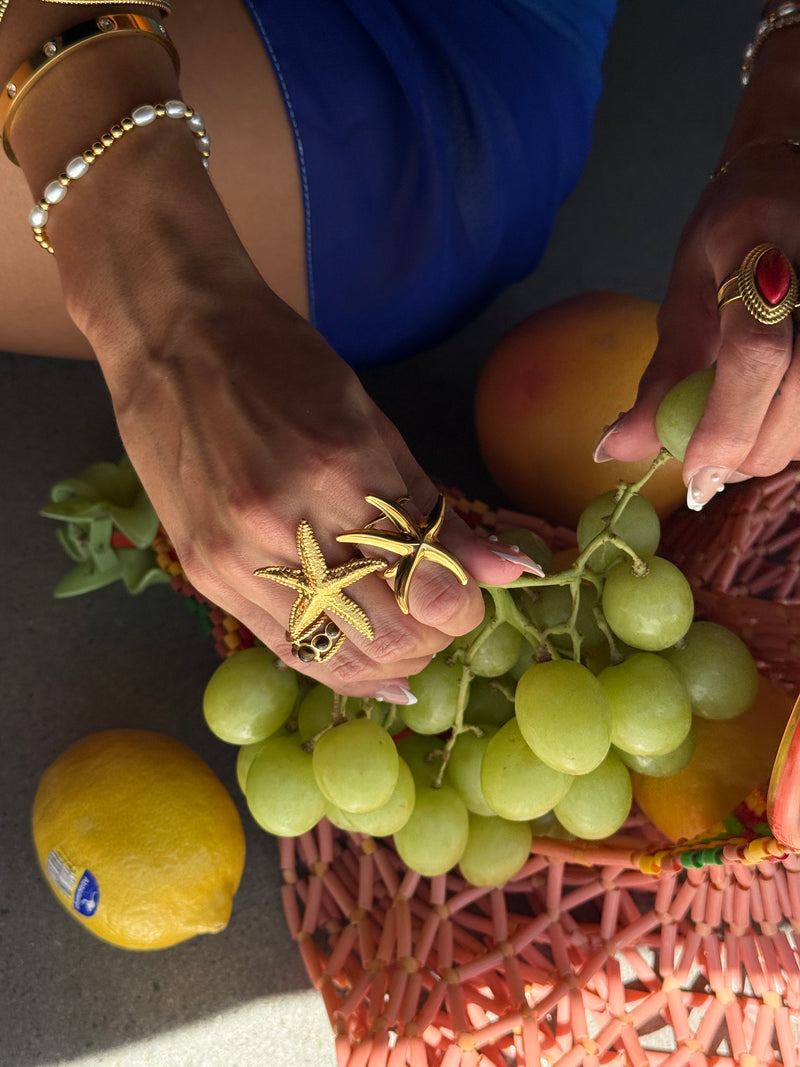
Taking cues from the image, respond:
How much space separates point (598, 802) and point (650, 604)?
0.49 feet

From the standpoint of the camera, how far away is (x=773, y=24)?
23.7 inches

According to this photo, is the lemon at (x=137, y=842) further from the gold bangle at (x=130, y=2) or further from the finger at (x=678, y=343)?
the gold bangle at (x=130, y=2)

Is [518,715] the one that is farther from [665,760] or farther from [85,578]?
[85,578]

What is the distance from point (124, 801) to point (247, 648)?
0.15 m

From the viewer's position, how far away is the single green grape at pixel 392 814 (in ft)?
1.87

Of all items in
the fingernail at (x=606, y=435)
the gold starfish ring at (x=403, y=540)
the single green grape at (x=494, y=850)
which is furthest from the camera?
the single green grape at (x=494, y=850)

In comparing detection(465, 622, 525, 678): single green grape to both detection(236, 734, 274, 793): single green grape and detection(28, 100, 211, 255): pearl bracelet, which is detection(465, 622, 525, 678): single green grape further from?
detection(28, 100, 211, 255): pearl bracelet

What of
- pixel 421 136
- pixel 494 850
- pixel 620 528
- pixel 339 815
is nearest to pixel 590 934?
pixel 494 850

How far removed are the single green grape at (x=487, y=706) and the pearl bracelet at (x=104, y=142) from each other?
408 mm

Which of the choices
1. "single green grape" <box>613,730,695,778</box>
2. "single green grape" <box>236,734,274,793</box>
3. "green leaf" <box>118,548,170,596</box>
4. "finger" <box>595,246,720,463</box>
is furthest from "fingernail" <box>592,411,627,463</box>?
"green leaf" <box>118,548,170,596</box>

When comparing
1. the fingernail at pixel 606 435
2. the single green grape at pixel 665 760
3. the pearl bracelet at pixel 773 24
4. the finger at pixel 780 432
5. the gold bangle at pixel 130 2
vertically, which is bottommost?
the single green grape at pixel 665 760

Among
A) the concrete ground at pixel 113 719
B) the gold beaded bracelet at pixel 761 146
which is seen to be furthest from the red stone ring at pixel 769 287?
the concrete ground at pixel 113 719

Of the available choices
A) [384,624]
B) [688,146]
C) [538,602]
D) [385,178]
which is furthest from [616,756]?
[688,146]

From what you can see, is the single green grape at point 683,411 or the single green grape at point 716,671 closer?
the single green grape at point 683,411
